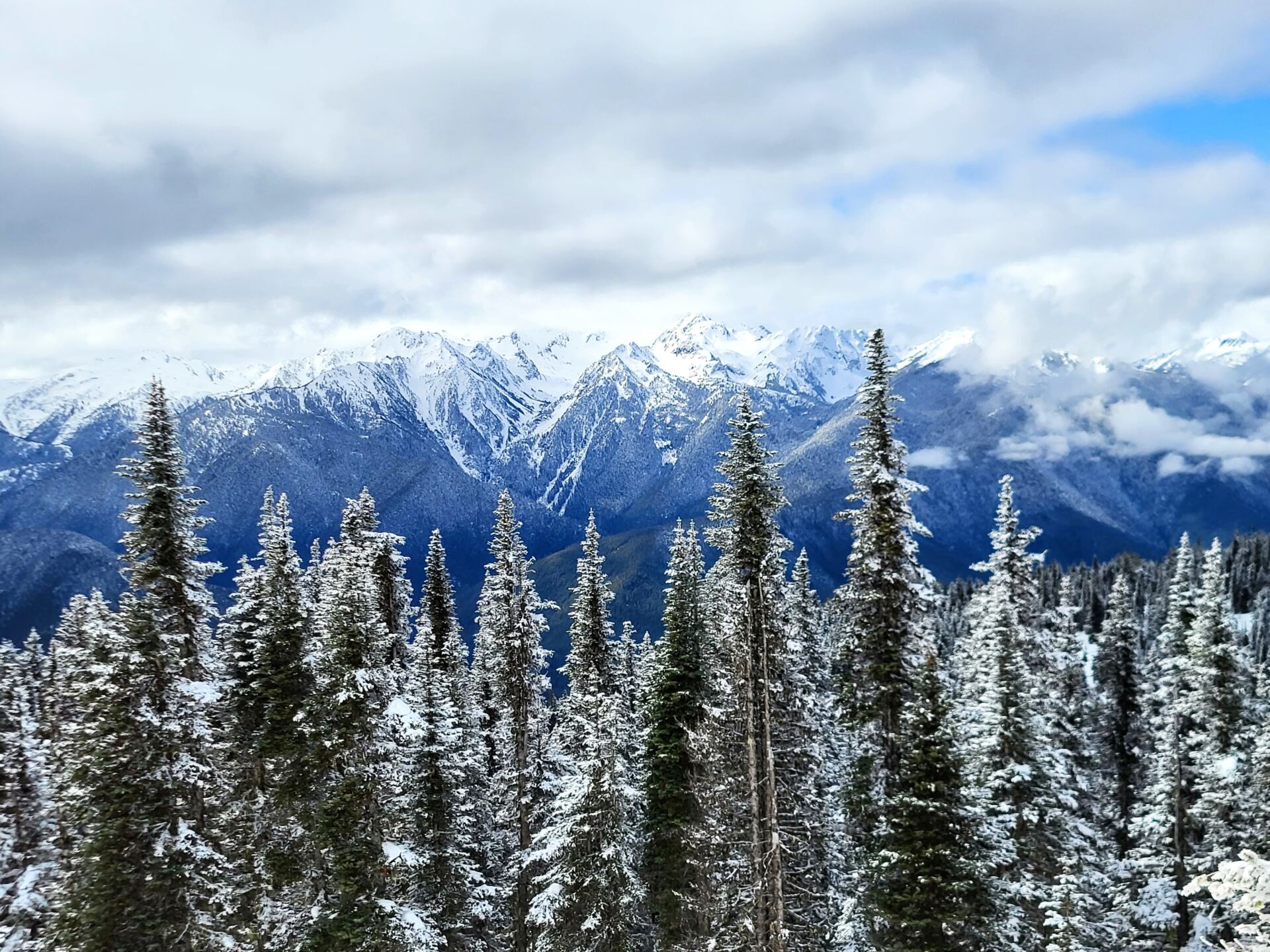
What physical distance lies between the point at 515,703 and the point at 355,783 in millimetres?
14119

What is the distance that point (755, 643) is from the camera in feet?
72.9

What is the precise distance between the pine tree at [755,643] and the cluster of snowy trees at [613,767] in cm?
10

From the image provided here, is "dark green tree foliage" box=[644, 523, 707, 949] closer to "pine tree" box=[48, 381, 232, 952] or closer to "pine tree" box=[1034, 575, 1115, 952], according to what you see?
"pine tree" box=[1034, 575, 1115, 952]

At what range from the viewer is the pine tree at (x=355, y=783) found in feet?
80.8

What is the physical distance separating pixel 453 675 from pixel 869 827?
70.6 ft

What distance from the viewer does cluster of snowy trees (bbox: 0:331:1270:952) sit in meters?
22.8

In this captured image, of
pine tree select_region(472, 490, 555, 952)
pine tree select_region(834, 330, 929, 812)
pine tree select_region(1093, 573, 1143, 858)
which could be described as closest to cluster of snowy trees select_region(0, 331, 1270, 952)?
pine tree select_region(834, 330, 929, 812)

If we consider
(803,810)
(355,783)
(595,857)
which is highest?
(355,783)

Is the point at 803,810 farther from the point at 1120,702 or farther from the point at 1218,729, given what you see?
the point at 1120,702

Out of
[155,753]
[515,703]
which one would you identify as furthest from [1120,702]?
[155,753]

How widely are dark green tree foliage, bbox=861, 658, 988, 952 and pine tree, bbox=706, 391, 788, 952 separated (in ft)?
9.14

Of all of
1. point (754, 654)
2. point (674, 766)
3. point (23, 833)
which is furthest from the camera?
point (23, 833)

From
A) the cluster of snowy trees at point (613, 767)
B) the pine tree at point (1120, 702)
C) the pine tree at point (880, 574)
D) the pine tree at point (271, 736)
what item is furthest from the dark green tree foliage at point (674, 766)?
the pine tree at point (1120, 702)

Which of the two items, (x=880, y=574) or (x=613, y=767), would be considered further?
(x=613, y=767)
